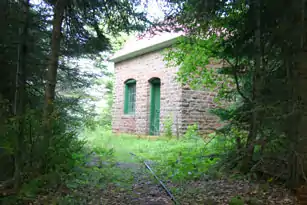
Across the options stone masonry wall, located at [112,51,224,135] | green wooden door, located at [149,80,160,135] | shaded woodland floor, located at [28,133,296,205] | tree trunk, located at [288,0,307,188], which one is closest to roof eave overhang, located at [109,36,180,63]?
stone masonry wall, located at [112,51,224,135]

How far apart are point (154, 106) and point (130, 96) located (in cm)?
215

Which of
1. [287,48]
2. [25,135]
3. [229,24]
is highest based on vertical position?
[229,24]

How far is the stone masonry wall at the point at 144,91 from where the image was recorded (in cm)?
1148

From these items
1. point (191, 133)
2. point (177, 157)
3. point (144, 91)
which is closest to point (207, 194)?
point (177, 157)

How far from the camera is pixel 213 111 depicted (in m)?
6.53

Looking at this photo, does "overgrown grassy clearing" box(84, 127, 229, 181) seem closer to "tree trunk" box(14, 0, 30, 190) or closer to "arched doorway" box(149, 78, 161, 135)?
"arched doorway" box(149, 78, 161, 135)

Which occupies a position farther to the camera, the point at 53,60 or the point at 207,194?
the point at 53,60

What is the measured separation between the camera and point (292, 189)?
4.20 meters

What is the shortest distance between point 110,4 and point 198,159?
392cm

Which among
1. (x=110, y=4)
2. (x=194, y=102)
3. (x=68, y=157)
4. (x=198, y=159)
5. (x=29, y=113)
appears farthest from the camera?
(x=194, y=102)

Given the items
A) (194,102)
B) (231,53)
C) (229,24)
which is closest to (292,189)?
(231,53)

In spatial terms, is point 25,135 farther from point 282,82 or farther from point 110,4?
point 282,82

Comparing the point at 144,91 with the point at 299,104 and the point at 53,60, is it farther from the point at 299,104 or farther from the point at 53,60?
the point at 299,104

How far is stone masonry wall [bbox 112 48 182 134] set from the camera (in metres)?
11.5
